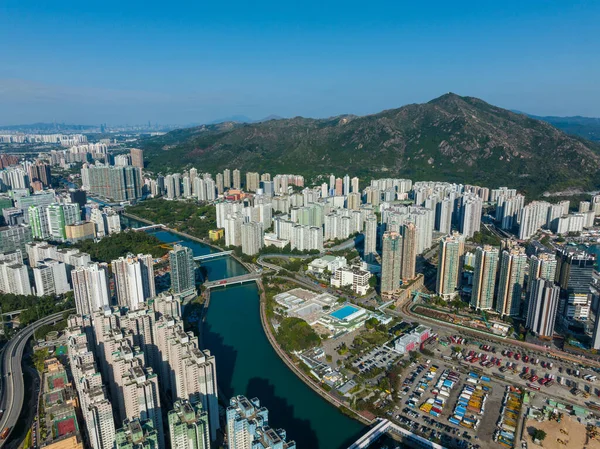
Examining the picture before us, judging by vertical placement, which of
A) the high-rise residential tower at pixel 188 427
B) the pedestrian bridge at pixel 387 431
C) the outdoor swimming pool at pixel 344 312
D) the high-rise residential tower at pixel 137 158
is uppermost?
the high-rise residential tower at pixel 137 158

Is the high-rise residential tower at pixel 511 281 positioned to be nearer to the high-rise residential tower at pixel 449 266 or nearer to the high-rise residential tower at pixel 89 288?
the high-rise residential tower at pixel 449 266

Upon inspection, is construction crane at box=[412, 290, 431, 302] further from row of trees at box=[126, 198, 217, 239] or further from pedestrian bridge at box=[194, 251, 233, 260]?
row of trees at box=[126, 198, 217, 239]

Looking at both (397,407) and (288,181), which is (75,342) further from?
(288,181)

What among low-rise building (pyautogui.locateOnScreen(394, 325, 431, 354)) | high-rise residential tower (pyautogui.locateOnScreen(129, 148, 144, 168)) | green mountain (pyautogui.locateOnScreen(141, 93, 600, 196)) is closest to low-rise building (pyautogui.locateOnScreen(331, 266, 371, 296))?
low-rise building (pyautogui.locateOnScreen(394, 325, 431, 354))

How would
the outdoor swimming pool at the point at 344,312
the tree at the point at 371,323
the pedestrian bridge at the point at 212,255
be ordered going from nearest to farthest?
the tree at the point at 371,323, the outdoor swimming pool at the point at 344,312, the pedestrian bridge at the point at 212,255

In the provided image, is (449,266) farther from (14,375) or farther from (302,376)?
(14,375)

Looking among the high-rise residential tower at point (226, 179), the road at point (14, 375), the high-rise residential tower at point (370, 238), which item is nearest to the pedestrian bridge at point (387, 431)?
the road at point (14, 375)
